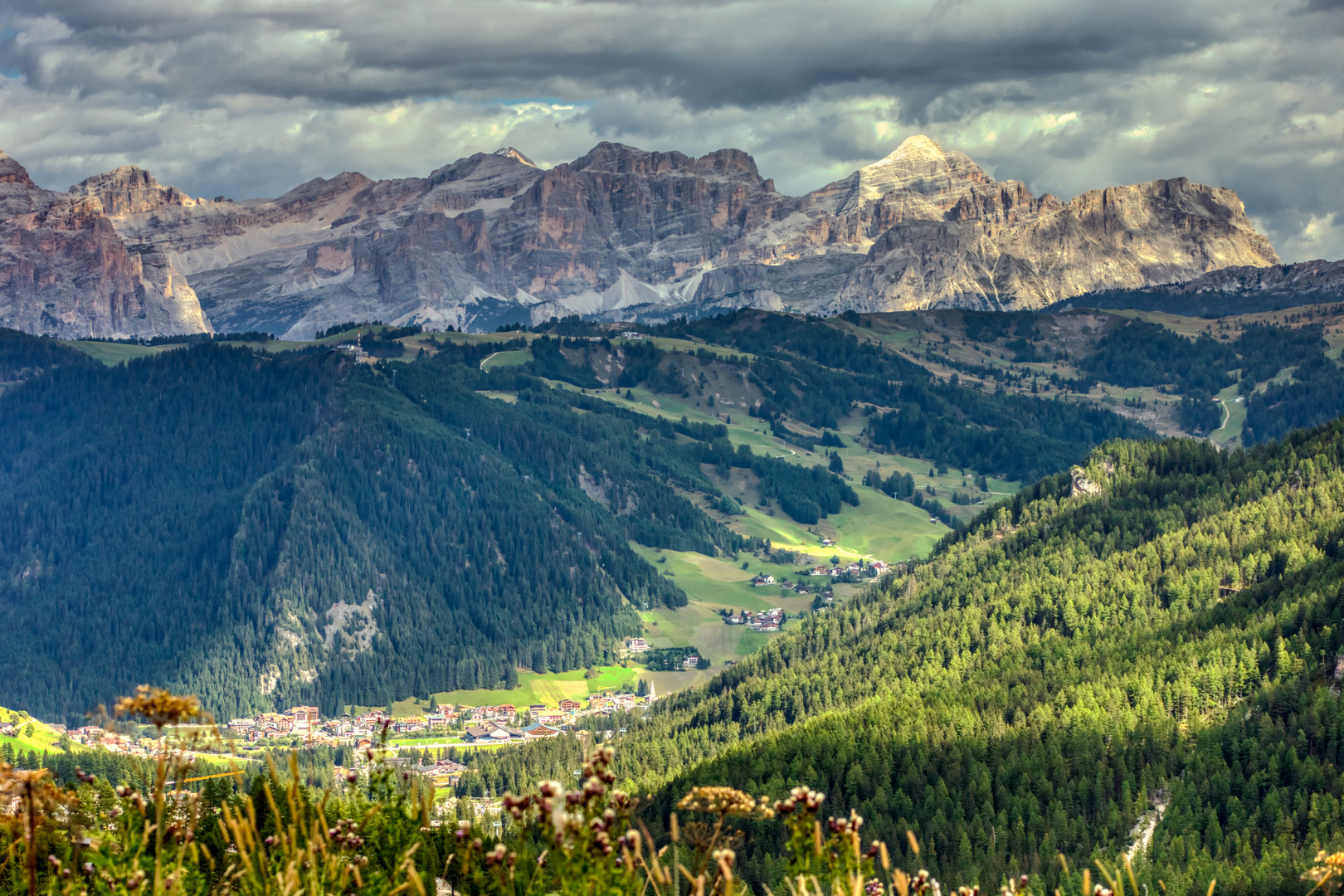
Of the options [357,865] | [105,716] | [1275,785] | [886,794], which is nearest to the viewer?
[105,716]

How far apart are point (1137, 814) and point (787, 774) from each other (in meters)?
42.8

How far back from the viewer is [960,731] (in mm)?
199500

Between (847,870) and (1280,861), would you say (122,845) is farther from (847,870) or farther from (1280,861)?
(1280,861)

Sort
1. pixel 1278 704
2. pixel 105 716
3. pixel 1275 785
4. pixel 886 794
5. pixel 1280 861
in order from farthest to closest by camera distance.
Result: pixel 1278 704 → pixel 886 794 → pixel 1275 785 → pixel 1280 861 → pixel 105 716

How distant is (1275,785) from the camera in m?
168

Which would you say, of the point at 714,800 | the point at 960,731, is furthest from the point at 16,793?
the point at 960,731

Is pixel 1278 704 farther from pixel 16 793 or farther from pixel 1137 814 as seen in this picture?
pixel 16 793

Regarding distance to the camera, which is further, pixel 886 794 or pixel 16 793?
pixel 886 794

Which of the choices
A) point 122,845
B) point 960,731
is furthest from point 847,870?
point 960,731

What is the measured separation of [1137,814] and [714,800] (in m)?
159

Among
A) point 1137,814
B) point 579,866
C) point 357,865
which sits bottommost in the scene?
point 1137,814

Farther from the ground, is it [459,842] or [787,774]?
[459,842]

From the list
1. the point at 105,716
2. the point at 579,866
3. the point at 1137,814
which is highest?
the point at 105,716

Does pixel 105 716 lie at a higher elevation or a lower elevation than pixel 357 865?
higher
